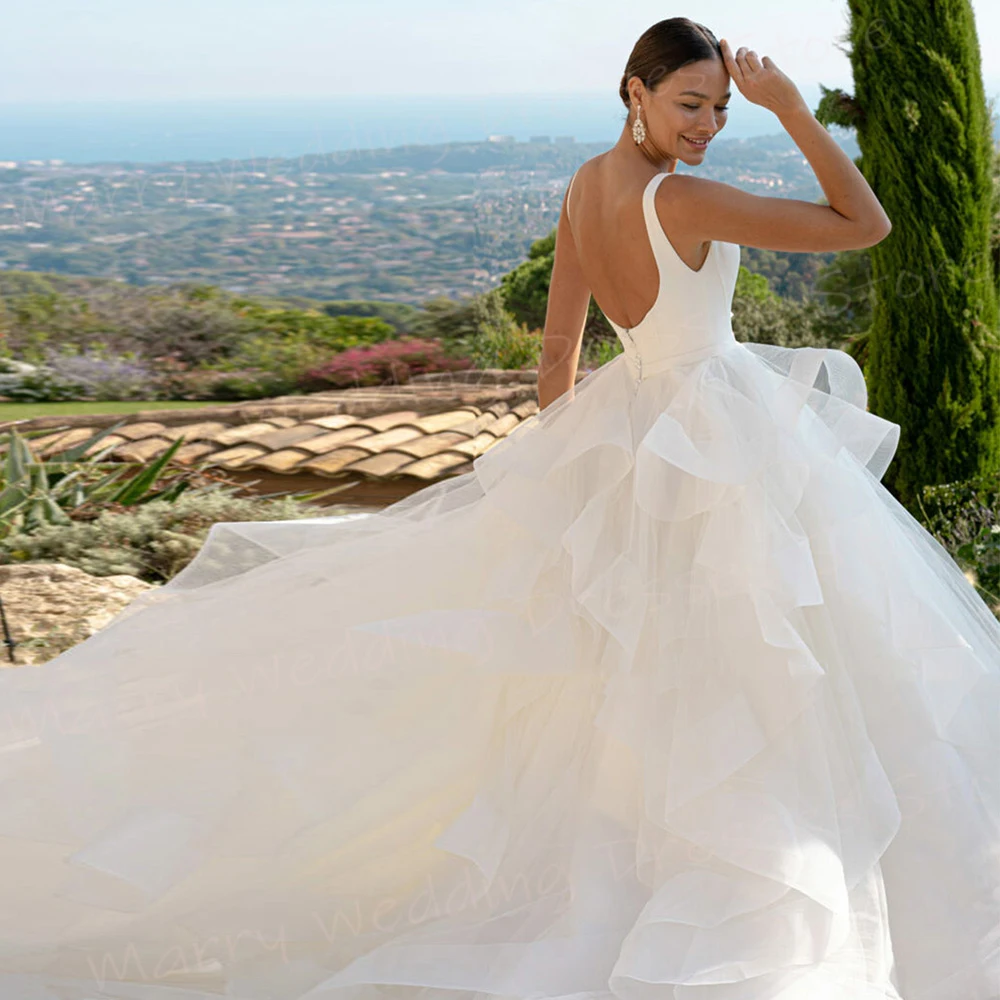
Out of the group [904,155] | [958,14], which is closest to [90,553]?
[904,155]

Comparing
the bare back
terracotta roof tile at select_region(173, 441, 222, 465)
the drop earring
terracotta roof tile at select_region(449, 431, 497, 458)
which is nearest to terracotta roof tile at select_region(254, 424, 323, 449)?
terracotta roof tile at select_region(173, 441, 222, 465)

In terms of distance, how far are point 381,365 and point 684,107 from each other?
8.26 metres

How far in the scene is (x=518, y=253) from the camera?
12352mm

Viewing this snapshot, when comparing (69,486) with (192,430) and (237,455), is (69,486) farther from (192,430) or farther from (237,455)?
(192,430)

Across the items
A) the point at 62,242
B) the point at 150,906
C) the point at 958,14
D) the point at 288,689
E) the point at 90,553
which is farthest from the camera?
the point at 62,242

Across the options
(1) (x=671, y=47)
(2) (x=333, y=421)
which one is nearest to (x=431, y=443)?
(2) (x=333, y=421)

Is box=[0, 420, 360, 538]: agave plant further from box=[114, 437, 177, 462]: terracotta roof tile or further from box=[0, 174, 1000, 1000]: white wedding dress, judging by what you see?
box=[0, 174, 1000, 1000]: white wedding dress

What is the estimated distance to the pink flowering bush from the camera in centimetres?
962

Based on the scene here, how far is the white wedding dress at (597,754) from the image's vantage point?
1.63m

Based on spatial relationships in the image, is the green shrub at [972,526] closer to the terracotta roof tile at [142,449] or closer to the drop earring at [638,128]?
the drop earring at [638,128]

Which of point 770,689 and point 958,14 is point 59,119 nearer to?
point 958,14

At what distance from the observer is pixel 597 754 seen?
1815 mm

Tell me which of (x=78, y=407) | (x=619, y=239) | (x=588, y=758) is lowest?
(x=78, y=407)

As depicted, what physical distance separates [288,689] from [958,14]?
561 cm
